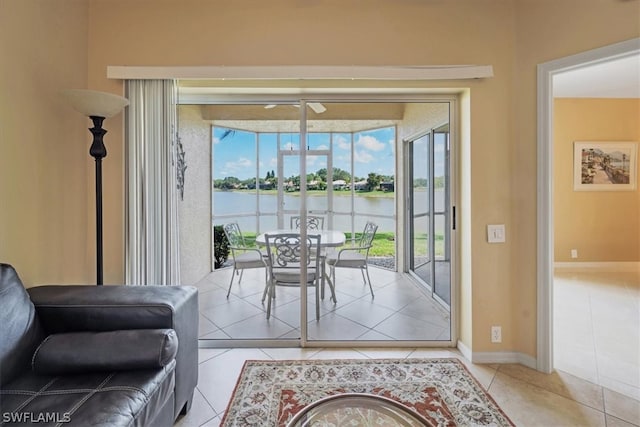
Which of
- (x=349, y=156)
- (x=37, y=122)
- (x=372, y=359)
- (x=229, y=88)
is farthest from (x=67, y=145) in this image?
(x=372, y=359)

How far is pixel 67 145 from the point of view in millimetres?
2162

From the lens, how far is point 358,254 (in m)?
3.10

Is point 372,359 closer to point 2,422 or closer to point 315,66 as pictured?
point 2,422

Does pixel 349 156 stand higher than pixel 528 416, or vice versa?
pixel 349 156

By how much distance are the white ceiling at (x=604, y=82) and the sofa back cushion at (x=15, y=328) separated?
5.07 m

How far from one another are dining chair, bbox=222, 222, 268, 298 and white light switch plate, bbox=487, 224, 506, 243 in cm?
206

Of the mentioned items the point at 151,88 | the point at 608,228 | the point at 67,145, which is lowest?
the point at 608,228

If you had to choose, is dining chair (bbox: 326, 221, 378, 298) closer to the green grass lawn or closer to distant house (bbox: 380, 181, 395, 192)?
the green grass lawn

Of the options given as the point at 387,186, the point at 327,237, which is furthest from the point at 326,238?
the point at 387,186

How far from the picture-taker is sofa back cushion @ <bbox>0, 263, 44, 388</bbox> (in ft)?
4.27

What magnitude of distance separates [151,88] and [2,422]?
213 centimetres

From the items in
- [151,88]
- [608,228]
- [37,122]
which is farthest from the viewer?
[608,228]

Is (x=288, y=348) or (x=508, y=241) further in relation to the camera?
(x=288, y=348)

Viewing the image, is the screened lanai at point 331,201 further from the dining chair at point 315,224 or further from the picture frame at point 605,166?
the picture frame at point 605,166
